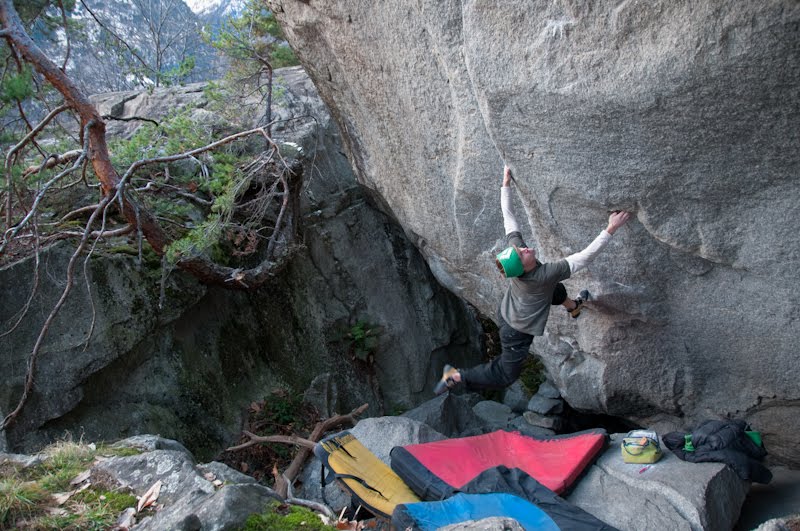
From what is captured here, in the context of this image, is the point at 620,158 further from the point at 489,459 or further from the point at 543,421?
the point at 543,421

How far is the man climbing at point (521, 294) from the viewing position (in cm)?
496

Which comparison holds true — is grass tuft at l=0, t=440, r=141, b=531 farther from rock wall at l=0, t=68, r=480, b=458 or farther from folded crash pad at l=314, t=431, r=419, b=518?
folded crash pad at l=314, t=431, r=419, b=518

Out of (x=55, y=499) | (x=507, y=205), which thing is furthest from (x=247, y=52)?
(x=55, y=499)

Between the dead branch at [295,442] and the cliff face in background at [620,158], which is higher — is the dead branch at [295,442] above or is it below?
below

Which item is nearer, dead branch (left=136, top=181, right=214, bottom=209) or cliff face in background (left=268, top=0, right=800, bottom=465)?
cliff face in background (left=268, top=0, right=800, bottom=465)

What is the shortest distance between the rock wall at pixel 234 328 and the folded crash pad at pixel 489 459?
255cm

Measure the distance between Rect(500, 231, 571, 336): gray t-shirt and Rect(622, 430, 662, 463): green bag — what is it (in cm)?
123

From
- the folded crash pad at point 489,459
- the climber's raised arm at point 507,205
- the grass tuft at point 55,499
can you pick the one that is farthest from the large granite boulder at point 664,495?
the grass tuft at point 55,499

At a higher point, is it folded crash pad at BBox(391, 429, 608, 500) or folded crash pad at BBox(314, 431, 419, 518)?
folded crash pad at BBox(314, 431, 419, 518)

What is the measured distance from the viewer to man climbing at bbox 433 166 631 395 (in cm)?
496

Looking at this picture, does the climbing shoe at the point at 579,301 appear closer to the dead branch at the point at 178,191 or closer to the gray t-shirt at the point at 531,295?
the gray t-shirt at the point at 531,295

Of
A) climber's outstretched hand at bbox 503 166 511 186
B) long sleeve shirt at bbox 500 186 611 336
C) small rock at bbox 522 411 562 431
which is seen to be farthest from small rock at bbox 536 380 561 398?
climber's outstretched hand at bbox 503 166 511 186

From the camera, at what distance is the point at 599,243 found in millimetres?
4922

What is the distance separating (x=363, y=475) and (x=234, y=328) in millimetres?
2956
